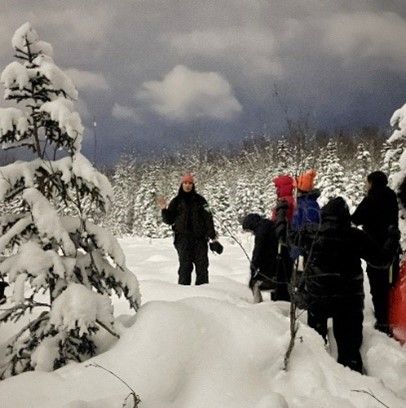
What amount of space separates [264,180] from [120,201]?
2581 centimetres

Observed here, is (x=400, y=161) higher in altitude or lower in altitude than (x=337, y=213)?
higher

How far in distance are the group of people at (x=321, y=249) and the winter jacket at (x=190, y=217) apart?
0.02 metres

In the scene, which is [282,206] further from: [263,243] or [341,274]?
[341,274]

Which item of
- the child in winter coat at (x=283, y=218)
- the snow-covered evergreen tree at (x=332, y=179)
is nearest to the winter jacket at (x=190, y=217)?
the child in winter coat at (x=283, y=218)

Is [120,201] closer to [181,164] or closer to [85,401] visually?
[181,164]

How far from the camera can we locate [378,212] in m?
5.65

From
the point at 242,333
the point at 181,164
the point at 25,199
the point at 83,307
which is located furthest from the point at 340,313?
the point at 181,164

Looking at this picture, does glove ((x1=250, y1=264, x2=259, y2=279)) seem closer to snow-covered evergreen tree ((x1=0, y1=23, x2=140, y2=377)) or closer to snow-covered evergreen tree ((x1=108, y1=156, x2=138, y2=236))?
snow-covered evergreen tree ((x1=0, y1=23, x2=140, y2=377))

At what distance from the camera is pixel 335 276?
14.8 ft

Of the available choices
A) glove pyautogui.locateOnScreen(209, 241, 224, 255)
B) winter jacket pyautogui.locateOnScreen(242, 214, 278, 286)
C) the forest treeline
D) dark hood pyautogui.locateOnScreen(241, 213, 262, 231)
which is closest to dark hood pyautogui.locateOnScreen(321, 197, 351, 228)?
the forest treeline

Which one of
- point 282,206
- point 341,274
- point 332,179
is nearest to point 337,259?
point 341,274

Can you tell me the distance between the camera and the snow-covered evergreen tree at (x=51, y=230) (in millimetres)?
3627

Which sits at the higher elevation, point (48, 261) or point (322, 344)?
point (48, 261)

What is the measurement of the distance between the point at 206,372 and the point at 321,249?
1.77 metres
